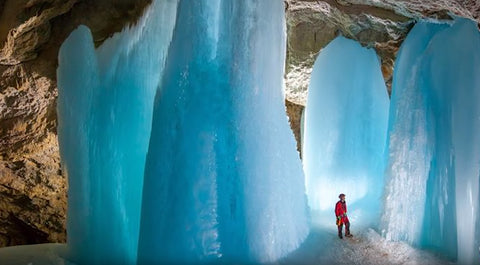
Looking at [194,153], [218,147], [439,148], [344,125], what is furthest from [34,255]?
[439,148]

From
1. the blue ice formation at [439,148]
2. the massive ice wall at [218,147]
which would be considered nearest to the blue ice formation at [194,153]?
the massive ice wall at [218,147]

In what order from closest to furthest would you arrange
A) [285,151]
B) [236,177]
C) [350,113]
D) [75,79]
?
[236,177] → [285,151] → [75,79] → [350,113]

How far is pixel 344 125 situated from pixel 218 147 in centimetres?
355

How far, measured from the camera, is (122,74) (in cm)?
624

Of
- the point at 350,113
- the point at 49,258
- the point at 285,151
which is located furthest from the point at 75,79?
the point at 350,113

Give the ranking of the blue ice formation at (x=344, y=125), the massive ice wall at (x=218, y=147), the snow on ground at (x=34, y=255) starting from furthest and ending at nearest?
the blue ice formation at (x=344, y=125) → the snow on ground at (x=34, y=255) → the massive ice wall at (x=218, y=147)

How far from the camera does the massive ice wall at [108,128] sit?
18.3 feet

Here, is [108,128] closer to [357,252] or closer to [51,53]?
[51,53]

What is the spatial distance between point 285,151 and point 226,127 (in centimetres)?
87

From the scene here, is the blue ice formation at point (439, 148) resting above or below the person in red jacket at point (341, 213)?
above

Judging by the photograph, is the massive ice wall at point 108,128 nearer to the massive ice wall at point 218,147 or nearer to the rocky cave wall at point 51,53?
the rocky cave wall at point 51,53

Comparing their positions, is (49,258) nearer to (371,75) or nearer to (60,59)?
(60,59)

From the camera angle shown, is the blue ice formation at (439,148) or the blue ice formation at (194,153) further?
the blue ice formation at (439,148)

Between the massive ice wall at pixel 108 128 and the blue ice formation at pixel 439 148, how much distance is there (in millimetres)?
3444
